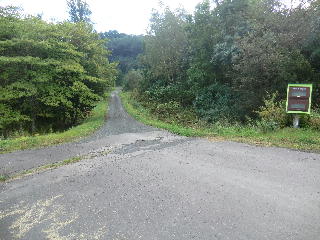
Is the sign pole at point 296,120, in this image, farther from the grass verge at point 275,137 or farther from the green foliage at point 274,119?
the green foliage at point 274,119

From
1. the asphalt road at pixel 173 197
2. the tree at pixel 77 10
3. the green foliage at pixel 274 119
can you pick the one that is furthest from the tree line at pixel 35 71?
the tree at pixel 77 10

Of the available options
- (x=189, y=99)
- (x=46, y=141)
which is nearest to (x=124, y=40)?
(x=189, y=99)

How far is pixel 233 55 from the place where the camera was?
21.4 meters

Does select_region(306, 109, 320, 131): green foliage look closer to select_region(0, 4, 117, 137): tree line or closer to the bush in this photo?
the bush

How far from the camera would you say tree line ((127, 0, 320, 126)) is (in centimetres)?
1741

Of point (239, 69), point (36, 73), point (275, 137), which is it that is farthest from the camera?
point (239, 69)

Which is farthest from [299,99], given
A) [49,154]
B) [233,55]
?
[233,55]

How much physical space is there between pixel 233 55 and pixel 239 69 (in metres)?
1.48

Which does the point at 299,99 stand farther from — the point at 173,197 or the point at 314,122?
the point at 173,197

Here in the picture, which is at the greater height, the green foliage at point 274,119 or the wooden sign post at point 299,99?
→ the wooden sign post at point 299,99

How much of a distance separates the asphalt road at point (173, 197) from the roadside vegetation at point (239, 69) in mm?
2719

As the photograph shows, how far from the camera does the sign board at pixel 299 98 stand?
10336 millimetres

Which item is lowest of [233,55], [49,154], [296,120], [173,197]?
[49,154]

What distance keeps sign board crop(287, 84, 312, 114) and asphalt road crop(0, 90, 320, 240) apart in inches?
99.6
